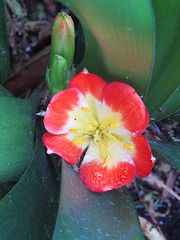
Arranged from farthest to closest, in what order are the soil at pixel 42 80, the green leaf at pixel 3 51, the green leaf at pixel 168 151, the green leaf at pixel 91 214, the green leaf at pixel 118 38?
the soil at pixel 42 80, the green leaf at pixel 3 51, the green leaf at pixel 168 151, the green leaf at pixel 91 214, the green leaf at pixel 118 38

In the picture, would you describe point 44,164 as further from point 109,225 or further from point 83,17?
point 83,17

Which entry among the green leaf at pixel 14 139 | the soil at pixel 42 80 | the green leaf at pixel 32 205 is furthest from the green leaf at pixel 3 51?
the green leaf at pixel 32 205

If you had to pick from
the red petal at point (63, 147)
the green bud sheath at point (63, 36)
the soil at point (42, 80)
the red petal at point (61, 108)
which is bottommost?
the soil at point (42, 80)

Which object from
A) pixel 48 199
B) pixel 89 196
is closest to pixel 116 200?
pixel 89 196

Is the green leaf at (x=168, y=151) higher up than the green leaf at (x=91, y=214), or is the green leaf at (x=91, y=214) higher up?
the green leaf at (x=168, y=151)

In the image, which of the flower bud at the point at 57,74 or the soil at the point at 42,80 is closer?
the flower bud at the point at 57,74

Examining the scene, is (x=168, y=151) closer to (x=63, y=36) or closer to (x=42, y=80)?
(x=63, y=36)

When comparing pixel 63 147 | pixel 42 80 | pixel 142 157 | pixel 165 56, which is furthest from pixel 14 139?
pixel 42 80

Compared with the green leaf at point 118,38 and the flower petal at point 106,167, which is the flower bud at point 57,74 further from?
the flower petal at point 106,167
